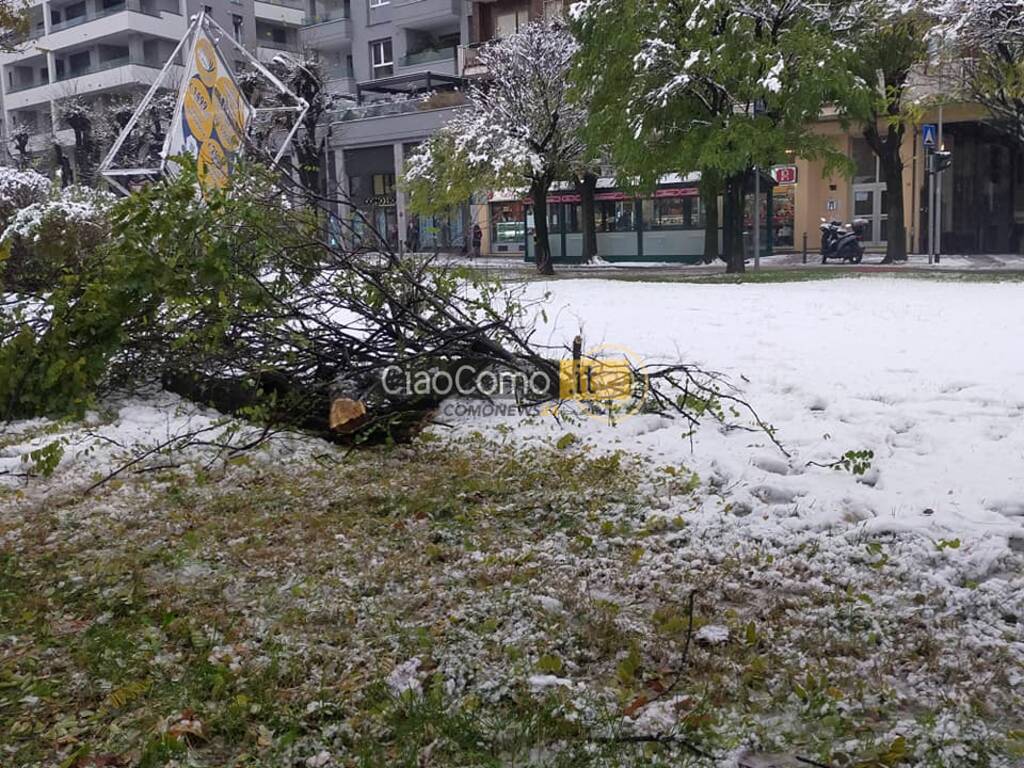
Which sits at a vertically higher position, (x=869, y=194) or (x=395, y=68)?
(x=395, y=68)

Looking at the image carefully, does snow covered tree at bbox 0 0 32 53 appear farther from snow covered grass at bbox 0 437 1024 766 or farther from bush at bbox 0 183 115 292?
snow covered grass at bbox 0 437 1024 766

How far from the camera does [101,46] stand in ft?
191

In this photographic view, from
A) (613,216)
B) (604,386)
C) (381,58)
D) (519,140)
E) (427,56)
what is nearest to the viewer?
(604,386)

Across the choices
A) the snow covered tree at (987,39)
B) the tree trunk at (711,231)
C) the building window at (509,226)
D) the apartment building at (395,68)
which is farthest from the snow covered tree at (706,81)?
the apartment building at (395,68)

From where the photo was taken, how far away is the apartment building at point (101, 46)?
5544 cm

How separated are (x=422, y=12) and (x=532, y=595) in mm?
45028

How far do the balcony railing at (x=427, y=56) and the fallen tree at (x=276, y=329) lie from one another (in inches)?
1532

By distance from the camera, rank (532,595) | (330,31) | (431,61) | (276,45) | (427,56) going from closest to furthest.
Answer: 1. (532,595)
2. (431,61)
3. (427,56)
4. (330,31)
5. (276,45)

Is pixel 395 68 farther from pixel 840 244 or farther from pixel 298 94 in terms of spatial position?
pixel 840 244

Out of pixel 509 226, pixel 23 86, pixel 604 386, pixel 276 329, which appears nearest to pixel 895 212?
pixel 509 226

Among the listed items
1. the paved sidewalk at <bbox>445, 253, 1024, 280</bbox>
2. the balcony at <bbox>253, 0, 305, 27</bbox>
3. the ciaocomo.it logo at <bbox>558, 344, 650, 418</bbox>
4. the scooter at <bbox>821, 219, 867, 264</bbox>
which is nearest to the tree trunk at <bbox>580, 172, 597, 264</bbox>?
the paved sidewalk at <bbox>445, 253, 1024, 280</bbox>

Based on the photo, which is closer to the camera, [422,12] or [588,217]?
[588,217]

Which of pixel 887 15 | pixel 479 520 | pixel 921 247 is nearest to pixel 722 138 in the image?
pixel 887 15

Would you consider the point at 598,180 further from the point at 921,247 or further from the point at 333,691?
the point at 333,691
